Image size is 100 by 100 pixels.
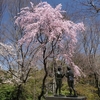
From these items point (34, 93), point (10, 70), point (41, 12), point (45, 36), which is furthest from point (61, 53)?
point (34, 93)

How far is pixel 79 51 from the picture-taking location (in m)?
20.2

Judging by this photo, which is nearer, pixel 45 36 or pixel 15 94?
pixel 45 36

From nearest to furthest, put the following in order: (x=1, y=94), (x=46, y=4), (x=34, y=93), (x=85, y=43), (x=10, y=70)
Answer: (x=46, y=4) → (x=10, y=70) → (x=1, y=94) → (x=34, y=93) → (x=85, y=43)

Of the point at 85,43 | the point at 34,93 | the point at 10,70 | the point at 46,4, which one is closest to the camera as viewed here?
the point at 46,4

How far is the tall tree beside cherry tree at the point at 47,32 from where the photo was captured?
11.2 metres

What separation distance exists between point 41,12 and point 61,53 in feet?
8.15

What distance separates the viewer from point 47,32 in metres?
11.1

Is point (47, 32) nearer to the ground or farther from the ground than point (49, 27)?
nearer to the ground

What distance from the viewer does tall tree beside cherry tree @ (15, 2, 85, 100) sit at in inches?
440

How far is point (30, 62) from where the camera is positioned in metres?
13.0

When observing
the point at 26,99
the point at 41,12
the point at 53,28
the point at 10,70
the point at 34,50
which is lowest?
the point at 26,99

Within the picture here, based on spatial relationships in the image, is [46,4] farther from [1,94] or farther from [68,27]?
[1,94]

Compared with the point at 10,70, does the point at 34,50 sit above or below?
above

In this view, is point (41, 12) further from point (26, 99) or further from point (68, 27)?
point (26, 99)
